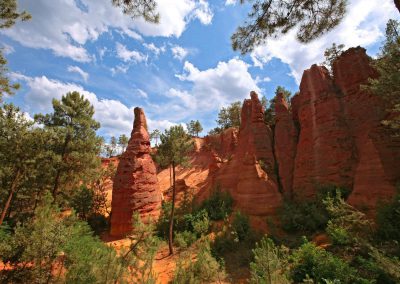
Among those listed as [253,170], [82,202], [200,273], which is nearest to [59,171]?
[82,202]

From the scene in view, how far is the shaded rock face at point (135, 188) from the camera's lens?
23.1m

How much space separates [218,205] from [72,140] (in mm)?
15126

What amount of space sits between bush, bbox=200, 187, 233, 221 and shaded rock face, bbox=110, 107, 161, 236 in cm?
524

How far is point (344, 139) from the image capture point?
19766 millimetres

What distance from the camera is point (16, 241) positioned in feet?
35.2

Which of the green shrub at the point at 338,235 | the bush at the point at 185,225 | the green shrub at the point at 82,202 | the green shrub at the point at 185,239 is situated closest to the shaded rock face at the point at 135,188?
the bush at the point at 185,225

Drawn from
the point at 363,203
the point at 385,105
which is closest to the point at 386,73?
the point at 385,105

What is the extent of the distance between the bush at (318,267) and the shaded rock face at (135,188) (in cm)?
1416

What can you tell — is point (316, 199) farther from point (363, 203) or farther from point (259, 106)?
point (259, 106)

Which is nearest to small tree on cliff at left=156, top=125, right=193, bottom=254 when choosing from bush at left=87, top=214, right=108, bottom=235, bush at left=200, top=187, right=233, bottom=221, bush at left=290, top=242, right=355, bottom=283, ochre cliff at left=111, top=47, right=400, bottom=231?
bush at left=200, top=187, right=233, bottom=221

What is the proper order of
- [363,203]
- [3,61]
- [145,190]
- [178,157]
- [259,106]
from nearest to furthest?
[3,61] < [363,203] < [178,157] < [145,190] < [259,106]

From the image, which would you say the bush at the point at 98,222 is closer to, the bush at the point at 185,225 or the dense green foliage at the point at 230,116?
the bush at the point at 185,225

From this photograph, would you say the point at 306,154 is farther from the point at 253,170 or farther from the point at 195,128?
the point at 195,128

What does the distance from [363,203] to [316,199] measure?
3401mm
